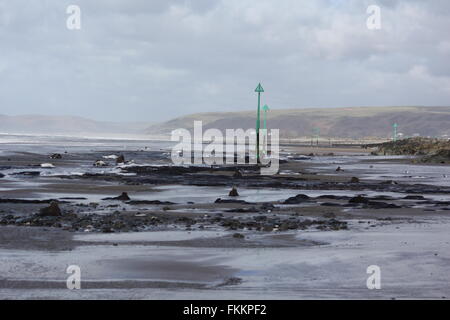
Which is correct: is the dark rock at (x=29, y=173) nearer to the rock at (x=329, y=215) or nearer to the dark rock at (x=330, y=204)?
the dark rock at (x=330, y=204)

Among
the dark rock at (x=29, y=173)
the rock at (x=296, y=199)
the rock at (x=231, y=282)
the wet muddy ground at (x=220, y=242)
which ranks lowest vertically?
the rock at (x=231, y=282)

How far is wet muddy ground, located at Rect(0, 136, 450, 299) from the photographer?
9.38m

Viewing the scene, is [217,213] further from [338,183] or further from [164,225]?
[338,183]

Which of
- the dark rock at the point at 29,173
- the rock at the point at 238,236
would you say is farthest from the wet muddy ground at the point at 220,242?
the dark rock at the point at 29,173

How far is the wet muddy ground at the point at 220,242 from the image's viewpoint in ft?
30.8

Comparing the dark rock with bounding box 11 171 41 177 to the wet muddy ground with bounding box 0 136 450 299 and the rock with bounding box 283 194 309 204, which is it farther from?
the rock with bounding box 283 194 309 204

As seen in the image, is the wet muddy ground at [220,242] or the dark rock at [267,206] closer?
the wet muddy ground at [220,242]

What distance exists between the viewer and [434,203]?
69.8 ft

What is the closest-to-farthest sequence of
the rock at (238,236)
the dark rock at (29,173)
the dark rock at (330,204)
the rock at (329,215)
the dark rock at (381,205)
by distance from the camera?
the rock at (238,236)
the rock at (329,215)
the dark rock at (381,205)
the dark rock at (330,204)
the dark rock at (29,173)

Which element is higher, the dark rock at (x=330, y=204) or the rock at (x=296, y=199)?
the rock at (x=296, y=199)

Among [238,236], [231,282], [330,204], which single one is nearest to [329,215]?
[330,204]

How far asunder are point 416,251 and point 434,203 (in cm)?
941

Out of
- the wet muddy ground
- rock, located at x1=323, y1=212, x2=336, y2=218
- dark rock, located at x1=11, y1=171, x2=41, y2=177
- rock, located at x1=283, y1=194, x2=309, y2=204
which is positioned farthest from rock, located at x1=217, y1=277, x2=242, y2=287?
dark rock, located at x1=11, y1=171, x2=41, y2=177

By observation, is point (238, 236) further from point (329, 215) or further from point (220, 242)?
point (329, 215)
